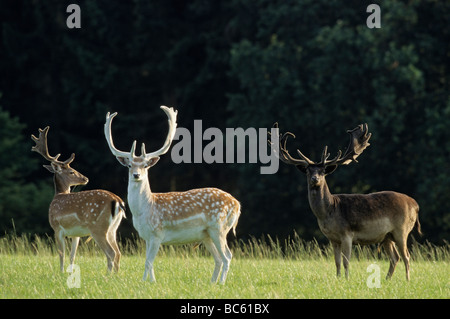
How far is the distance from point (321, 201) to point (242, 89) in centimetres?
1517

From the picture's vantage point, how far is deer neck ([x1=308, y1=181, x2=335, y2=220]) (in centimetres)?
948

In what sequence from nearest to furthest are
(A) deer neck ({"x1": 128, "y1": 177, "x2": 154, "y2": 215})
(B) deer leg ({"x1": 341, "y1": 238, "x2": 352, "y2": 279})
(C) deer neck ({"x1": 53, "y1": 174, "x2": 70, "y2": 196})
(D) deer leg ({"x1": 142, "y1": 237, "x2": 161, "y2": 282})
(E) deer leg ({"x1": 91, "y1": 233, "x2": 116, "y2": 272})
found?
1. (D) deer leg ({"x1": 142, "y1": 237, "x2": 161, "y2": 282})
2. (A) deer neck ({"x1": 128, "y1": 177, "x2": 154, "y2": 215})
3. (B) deer leg ({"x1": 341, "y1": 238, "x2": 352, "y2": 279})
4. (E) deer leg ({"x1": 91, "y1": 233, "x2": 116, "y2": 272})
5. (C) deer neck ({"x1": 53, "y1": 174, "x2": 70, "y2": 196})

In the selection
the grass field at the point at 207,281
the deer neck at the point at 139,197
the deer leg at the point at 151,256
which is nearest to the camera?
the grass field at the point at 207,281

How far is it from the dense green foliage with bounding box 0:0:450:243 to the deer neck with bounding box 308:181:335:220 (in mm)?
10132

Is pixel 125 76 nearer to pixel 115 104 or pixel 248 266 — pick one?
pixel 115 104

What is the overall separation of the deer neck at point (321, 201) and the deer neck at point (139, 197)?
1.93 metres

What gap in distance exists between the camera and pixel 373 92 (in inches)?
828

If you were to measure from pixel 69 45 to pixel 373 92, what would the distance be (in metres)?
11.0

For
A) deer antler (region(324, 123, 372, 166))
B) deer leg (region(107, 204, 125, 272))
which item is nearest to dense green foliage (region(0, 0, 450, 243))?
deer antler (region(324, 123, 372, 166))

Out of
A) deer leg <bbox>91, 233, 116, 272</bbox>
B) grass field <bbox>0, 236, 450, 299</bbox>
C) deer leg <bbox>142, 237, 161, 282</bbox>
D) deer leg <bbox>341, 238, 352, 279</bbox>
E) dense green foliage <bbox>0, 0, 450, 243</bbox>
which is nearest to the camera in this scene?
grass field <bbox>0, 236, 450, 299</bbox>

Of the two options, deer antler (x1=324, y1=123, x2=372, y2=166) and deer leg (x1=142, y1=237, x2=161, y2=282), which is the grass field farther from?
deer antler (x1=324, y1=123, x2=372, y2=166)

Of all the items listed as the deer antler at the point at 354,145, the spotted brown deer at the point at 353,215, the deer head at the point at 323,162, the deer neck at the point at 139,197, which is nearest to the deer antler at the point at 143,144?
the deer neck at the point at 139,197

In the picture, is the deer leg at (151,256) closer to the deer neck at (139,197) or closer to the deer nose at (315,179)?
the deer neck at (139,197)

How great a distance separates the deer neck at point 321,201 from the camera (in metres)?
9.48
